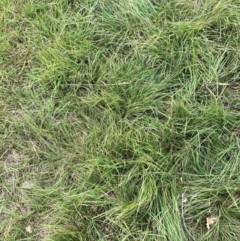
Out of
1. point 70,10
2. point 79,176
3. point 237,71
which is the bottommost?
point 79,176

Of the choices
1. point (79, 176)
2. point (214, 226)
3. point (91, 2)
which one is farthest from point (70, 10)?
point (214, 226)

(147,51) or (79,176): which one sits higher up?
(147,51)

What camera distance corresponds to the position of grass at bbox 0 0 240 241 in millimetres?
1954

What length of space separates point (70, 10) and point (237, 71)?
97 centimetres

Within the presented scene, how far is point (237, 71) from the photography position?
7.06 feet

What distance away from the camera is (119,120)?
212 cm

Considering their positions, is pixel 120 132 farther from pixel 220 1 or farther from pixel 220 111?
pixel 220 1

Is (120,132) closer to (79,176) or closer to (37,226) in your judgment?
(79,176)

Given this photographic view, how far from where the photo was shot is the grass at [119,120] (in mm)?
1954

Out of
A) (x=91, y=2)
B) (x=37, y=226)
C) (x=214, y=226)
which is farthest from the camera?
(x=91, y=2)

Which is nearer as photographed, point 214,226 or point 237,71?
point 214,226

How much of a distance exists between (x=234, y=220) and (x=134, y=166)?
52 centimetres

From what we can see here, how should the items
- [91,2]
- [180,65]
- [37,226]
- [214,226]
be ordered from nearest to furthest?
[214,226]
[37,226]
[180,65]
[91,2]

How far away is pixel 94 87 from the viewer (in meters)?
2.20
